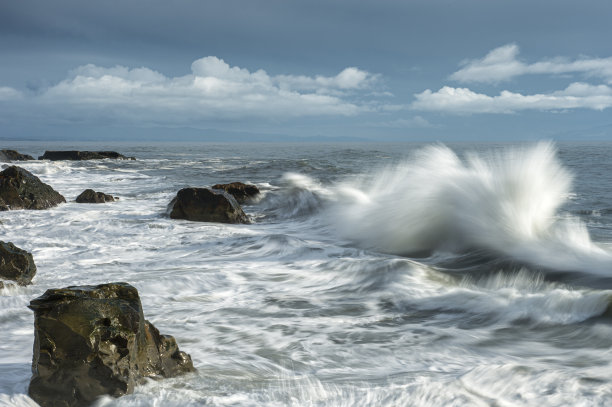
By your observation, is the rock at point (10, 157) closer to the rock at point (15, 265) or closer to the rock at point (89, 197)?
the rock at point (89, 197)

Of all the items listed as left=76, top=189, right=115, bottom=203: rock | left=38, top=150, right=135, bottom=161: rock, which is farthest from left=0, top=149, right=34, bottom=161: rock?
left=76, top=189, right=115, bottom=203: rock

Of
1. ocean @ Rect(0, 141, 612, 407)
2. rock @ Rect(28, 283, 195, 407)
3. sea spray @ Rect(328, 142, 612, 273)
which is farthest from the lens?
sea spray @ Rect(328, 142, 612, 273)

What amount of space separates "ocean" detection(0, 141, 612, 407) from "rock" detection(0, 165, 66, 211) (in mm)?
495

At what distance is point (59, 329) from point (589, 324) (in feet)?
12.7

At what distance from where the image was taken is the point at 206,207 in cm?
954

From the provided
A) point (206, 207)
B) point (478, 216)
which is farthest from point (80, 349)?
point (206, 207)

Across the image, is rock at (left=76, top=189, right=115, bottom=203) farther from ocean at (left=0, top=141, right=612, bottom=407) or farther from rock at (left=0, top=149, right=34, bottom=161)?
rock at (left=0, top=149, right=34, bottom=161)

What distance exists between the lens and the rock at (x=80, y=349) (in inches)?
97.1

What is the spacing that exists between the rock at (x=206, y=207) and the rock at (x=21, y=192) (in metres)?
3.32

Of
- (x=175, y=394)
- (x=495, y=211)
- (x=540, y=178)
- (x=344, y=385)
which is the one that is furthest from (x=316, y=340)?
(x=540, y=178)

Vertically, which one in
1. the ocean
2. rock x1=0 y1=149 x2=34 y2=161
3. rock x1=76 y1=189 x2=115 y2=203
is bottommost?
the ocean

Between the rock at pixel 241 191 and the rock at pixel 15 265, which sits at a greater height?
the rock at pixel 241 191

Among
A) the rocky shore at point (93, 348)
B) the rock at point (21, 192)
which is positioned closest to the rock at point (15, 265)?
the rocky shore at point (93, 348)

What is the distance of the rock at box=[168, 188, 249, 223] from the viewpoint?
9508mm
